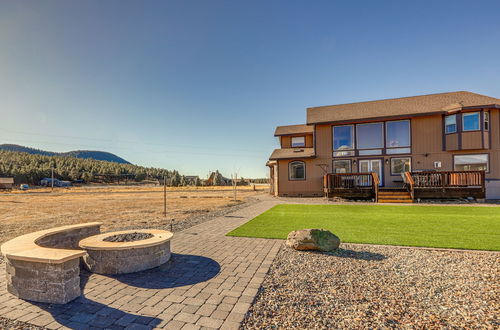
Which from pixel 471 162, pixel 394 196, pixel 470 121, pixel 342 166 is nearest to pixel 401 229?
pixel 394 196

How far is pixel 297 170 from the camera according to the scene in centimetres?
1814

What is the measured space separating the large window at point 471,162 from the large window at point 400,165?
2.56 metres

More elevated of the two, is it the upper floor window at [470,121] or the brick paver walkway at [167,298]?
the upper floor window at [470,121]

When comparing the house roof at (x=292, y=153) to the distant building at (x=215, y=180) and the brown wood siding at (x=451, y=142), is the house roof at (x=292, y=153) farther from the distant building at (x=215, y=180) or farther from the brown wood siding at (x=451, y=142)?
the distant building at (x=215, y=180)

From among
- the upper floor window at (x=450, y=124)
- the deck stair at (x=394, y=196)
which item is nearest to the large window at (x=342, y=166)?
the deck stair at (x=394, y=196)

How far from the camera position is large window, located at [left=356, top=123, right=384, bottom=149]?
16.1 metres

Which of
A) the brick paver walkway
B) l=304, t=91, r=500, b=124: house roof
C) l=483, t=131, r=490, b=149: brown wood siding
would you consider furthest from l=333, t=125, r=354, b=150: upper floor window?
the brick paver walkway

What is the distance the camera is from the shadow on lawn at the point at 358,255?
174 inches

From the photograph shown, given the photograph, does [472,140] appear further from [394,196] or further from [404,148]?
[394,196]

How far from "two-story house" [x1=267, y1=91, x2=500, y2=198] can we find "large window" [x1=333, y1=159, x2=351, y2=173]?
0.23 feet

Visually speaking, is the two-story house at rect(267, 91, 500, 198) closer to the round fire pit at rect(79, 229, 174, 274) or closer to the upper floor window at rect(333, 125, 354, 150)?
the upper floor window at rect(333, 125, 354, 150)

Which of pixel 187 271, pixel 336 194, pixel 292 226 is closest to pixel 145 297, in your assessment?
pixel 187 271

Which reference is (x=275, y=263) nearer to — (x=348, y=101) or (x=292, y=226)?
(x=292, y=226)

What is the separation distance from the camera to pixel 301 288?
3.24 metres
